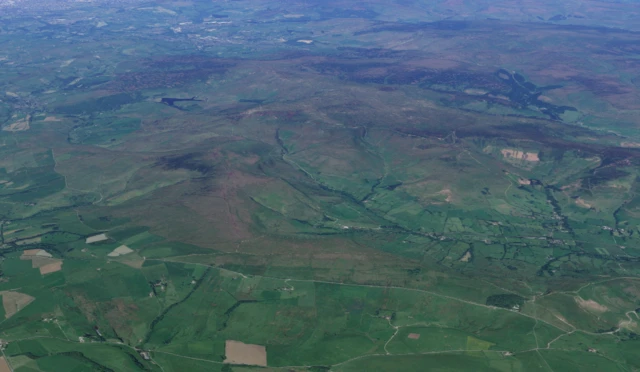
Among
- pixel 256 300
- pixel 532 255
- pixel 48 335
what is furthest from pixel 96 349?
pixel 532 255

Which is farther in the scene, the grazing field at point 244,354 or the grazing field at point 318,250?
the grazing field at point 318,250

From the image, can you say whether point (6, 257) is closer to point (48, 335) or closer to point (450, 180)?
point (48, 335)

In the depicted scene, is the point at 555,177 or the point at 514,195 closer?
the point at 514,195

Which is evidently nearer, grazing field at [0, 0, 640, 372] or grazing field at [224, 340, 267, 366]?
grazing field at [224, 340, 267, 366]

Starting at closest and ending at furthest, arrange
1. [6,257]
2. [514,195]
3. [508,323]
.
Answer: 1. [508,323]
2. [6,257]
3. [514,195]

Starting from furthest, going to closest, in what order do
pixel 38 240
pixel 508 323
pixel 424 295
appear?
pixel 38 240 < pixel 424 295 < pixel 508 323

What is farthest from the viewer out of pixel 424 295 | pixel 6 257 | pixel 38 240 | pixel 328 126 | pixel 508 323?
pixel 328 126

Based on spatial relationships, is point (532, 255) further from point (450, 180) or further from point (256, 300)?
point (256, 300)

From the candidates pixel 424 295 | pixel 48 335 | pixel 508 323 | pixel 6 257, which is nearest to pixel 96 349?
pixel 48 335

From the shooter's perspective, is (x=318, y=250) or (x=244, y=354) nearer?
(x=244, y=354)
